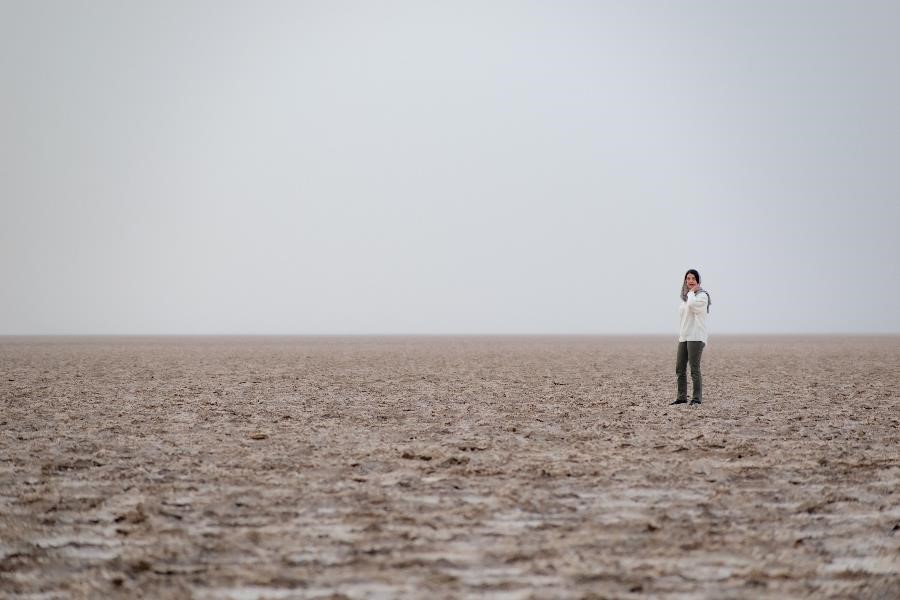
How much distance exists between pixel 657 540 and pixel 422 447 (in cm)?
355

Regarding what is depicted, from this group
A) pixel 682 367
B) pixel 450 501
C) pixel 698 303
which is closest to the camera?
pixel 450 501

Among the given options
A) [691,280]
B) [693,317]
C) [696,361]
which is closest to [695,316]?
[693,317]

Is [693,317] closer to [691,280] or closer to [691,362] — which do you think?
[691,280]

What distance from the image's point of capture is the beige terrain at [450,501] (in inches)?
150

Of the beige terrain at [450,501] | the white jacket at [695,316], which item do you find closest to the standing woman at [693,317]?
the white jacket at [695,316]

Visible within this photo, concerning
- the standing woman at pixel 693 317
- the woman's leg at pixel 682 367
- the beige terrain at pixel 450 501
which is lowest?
the beige terrain at pixel 450 501

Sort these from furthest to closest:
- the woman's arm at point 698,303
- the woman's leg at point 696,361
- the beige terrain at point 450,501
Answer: the woman's leg at point 696,361 → the woman's arm at point 698,303 → the beige terrain at point 450,501

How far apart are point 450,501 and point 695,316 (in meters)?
6.53

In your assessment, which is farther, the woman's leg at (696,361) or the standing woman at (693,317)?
the woman's leg at (696,361)

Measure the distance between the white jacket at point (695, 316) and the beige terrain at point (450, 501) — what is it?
40.4 inches

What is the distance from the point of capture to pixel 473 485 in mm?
5828

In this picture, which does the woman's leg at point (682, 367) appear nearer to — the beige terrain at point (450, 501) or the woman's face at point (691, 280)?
the beige terrain at point (450, 501)

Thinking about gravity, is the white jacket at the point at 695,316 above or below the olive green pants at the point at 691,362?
above

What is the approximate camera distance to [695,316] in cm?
1084
